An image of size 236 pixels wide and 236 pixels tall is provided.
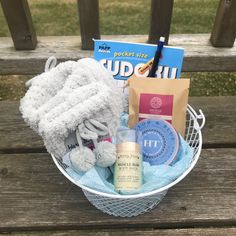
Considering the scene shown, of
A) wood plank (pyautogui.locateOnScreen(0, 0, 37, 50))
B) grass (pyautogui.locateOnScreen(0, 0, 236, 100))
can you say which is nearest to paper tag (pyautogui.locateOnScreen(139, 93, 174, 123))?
wood plank (pyautogui.locateOnScreen(0, 0, 37, 50))

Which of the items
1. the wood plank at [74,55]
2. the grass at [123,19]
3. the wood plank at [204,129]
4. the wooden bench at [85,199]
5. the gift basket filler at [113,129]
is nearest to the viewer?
the gift basket filler at [113,129]

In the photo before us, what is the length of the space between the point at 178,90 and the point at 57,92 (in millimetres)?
272

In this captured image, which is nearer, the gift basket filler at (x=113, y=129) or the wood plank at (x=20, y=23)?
the gift basket filler at (x=113, y=129)

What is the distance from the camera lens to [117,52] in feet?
3.03

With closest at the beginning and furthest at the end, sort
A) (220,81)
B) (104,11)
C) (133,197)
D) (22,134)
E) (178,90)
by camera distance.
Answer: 1. (133,197)
2. (178,90)
3. (22,134)
4. (220,81)
5. (104,11)

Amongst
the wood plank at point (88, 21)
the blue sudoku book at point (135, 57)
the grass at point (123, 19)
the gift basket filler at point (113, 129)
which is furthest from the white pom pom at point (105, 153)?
the grass at point (123, 19)

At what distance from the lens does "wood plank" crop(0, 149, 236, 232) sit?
0.82 meters

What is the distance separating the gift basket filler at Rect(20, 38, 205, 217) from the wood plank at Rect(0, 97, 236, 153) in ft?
0.45

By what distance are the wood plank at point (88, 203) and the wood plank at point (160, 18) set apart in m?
0.36

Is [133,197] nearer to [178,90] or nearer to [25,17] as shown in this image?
[178,90]

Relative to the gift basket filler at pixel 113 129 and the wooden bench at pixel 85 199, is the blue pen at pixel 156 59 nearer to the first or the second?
the gift basket filler at pixel 113 129

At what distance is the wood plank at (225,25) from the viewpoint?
1.04 m

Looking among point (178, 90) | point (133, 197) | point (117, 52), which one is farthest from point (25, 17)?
point (133, 197)

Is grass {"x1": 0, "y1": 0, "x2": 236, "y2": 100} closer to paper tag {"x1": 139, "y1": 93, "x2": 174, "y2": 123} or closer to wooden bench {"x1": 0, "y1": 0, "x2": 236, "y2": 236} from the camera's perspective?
wooden bench {"x1": 0, "y1": 0, "x2": 236, "y2": 236}
